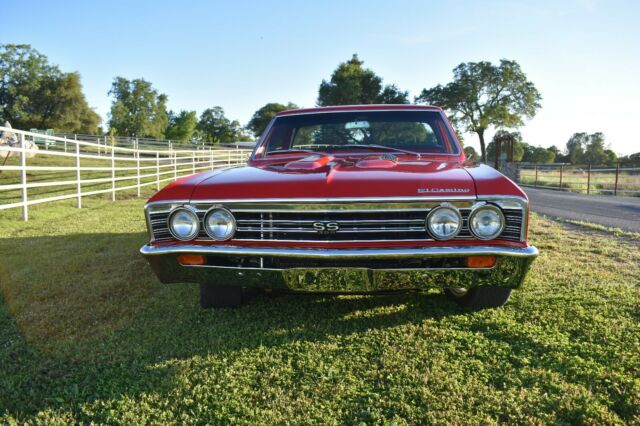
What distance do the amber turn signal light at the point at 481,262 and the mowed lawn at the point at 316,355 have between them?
0.45 metres

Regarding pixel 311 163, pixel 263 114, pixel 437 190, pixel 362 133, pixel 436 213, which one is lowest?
pixel 436 213

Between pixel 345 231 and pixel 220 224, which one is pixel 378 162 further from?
pixel 220 224

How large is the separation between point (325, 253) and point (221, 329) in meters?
0.85

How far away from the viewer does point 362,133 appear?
11.5 feet

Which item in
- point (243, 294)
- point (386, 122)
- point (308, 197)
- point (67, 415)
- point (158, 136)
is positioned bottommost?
point (67, 415)

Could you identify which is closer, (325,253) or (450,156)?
(325,253)

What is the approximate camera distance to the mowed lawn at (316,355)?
179 centimetres

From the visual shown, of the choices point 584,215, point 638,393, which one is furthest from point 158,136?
point 638,393

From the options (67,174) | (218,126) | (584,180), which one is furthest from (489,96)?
(218,126)

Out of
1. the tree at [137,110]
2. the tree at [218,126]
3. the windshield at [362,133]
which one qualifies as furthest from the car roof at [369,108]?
the tree at [218,126]

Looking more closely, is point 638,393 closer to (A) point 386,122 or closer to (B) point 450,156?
(B) point 450,156

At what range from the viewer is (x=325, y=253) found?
2172 mm

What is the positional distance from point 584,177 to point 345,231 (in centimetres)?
1895

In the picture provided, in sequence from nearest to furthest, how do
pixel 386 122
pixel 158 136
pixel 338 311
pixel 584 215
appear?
pixel 338 311 → pixel 386 122 → pixel 584 215 → pixel 158 136
